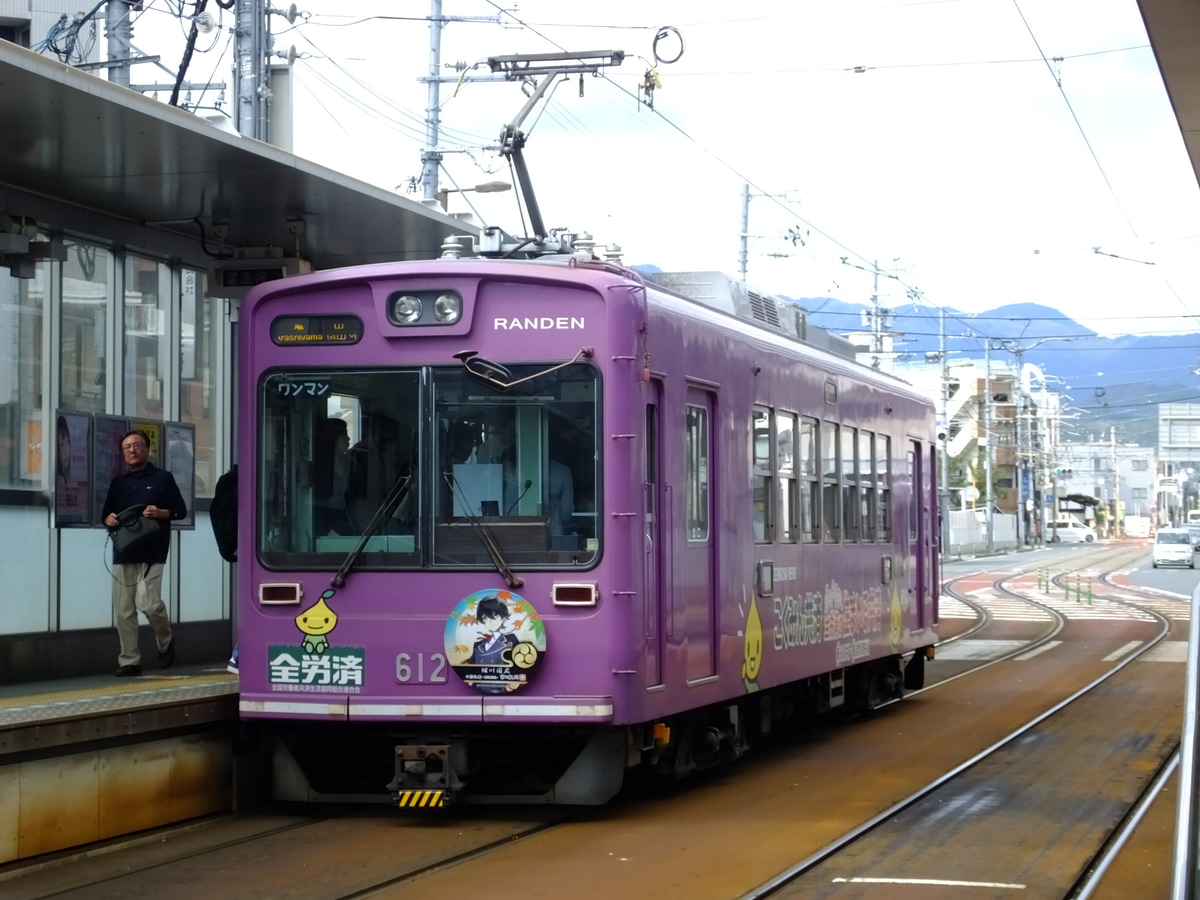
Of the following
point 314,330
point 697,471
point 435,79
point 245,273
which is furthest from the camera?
point 435,79

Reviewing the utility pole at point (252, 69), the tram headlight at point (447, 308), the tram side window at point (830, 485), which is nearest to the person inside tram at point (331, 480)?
the tram headlight at point (447, 308)

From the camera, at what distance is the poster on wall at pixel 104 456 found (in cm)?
1188

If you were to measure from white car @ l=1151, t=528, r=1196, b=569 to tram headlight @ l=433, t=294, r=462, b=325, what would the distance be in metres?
59.1

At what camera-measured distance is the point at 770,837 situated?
944cm

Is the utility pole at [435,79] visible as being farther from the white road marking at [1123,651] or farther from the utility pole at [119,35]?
the white road marking at [1123,651]

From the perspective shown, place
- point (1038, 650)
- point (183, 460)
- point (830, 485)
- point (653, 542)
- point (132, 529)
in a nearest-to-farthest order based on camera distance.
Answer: point (653, 542), point (132, 529), point (183, 460), point (830, 485), point (1038, 650)

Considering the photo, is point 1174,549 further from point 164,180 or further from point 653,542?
point 164,180

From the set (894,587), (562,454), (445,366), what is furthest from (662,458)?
(894,587)

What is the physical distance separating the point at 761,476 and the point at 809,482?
1.32 meters

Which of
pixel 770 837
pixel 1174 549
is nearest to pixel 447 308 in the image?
pixel 770 837

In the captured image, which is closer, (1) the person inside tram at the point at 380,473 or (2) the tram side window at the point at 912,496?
(1) the person inside tram at the point at 380,473

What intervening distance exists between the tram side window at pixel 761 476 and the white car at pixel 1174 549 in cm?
5604

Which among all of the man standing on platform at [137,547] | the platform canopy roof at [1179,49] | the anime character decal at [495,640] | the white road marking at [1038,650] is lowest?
the white road marking at [1038,650]

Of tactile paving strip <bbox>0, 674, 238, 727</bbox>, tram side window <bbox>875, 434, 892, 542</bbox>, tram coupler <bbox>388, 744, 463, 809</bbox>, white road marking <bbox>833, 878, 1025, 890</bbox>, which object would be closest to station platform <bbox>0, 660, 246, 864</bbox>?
tactile paving strip <bbox>0, 674, 238, 727</bbox>
